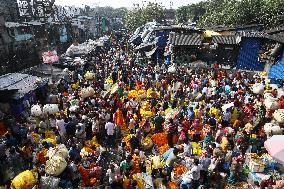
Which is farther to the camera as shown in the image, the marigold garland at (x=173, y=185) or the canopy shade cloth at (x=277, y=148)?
the marigold garland at (x=173, y=185)

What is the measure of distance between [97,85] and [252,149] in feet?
42.2

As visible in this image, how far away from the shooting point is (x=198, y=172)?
10906 mm

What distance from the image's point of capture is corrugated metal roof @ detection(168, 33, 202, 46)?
29125mm

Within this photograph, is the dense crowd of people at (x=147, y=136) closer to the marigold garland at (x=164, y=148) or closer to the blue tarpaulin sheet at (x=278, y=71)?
the marigold garland at (x=164, y=148)

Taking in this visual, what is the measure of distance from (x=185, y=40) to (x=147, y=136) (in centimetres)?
1650

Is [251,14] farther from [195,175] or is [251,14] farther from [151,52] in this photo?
[195,175]

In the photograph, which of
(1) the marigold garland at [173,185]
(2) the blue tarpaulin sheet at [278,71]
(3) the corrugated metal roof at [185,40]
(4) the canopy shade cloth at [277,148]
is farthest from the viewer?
(3) the corrugated metal roof at [185,40]

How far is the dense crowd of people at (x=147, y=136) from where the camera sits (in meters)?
11.3

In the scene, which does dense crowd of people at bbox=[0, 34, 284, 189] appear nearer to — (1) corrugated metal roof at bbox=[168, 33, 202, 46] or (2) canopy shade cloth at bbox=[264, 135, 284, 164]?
(2) canopy shade cloth at bbox=[264, 135, 284, 164]

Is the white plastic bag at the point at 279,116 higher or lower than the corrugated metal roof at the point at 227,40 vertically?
lower

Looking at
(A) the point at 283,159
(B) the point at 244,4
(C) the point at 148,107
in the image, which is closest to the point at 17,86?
(C) the point at 148,107

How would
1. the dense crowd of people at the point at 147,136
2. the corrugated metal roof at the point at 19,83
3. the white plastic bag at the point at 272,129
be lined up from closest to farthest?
the dense crowd of people at the point at 147,136 < the white plastic bag at the point at 272,129 < the corrugated metal roof at the point at 19,83

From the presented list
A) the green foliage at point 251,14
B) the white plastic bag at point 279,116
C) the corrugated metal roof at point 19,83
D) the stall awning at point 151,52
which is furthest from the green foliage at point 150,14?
the white plastic bag at point 279,116

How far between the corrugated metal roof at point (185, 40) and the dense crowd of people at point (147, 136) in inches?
277
